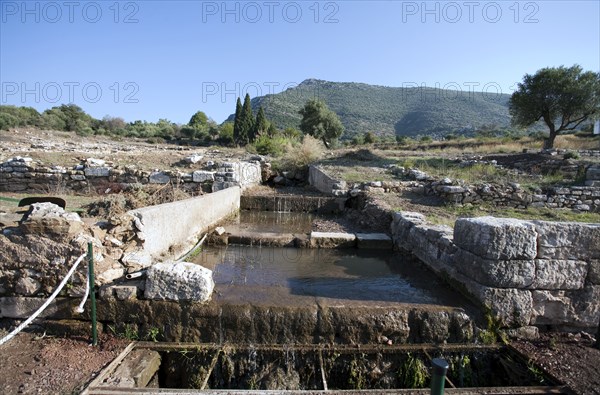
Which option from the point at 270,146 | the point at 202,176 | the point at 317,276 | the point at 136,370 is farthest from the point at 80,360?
the point at 270,146

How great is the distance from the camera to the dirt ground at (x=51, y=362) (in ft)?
7.92

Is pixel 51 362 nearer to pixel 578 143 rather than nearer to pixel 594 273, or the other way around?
pixel 594 273

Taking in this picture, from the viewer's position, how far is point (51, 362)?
2.69 m

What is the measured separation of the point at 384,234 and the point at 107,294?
4.55m

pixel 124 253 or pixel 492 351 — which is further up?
pixel 124 253

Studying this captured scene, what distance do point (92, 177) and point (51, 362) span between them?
768cm

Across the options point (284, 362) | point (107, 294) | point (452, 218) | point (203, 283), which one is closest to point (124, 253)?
Answer: point (107, 294)

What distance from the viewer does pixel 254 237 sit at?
5.72 meters

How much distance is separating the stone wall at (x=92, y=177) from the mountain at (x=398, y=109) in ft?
154

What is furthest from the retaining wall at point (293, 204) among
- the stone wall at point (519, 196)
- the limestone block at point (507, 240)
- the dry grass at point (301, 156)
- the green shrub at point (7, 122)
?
the green shrub at point (7, 122)

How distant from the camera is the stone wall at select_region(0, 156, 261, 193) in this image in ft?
29.3

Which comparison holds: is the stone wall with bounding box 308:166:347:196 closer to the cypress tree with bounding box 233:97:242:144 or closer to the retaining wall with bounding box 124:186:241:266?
the retaining wall with bounding box 124:186:241:266

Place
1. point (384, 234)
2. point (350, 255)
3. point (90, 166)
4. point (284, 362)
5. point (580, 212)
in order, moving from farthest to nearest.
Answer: point (90, 166), point (580, 212), point (384, 234), point (350, 255), point (284, 362)

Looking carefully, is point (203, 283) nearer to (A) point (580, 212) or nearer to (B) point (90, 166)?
(B) point (90, 166)
